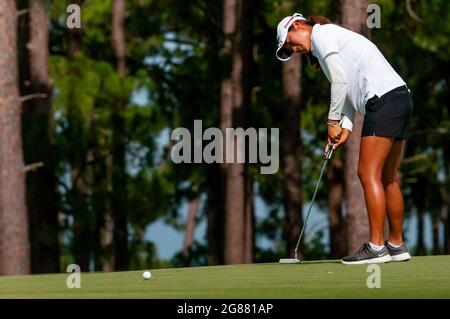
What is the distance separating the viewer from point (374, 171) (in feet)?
34.6

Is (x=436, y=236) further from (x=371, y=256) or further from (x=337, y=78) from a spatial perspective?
(x=337, y=78)

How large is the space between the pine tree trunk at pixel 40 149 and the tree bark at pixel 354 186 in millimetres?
7774

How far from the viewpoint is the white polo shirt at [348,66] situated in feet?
34.3

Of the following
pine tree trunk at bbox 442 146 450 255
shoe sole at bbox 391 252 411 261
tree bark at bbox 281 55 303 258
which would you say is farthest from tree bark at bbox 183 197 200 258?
shoe sole at bbox 391 252 411 261

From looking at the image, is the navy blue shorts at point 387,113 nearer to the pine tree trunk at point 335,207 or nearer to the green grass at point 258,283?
the green grass at point 258,283

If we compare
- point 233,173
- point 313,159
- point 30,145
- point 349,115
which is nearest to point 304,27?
point 349,115

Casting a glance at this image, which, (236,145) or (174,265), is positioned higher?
(236,145)

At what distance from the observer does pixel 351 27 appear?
1814 cm

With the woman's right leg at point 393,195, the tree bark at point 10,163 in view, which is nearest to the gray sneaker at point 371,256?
the woman's right leg at point 393,195

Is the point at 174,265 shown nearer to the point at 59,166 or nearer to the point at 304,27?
the point at 59,166

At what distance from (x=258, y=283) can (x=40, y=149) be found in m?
16.5

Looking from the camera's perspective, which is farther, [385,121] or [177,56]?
[177,56]

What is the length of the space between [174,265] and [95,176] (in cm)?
934

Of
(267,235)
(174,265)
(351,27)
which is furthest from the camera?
(267,235)
